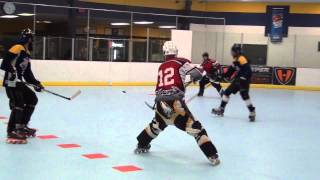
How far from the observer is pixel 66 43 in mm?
16766

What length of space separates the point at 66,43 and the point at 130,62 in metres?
2.53

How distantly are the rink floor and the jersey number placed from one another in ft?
2.80

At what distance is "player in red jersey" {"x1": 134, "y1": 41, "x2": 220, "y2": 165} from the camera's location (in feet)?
17.9

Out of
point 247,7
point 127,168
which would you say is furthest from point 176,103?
point 247,7

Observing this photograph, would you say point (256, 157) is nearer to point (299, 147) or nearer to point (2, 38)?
point (299, 147)

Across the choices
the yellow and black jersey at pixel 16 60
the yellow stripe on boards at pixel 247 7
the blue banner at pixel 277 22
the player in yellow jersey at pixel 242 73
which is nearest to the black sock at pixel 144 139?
the yellow and black jersey at pixel 16 60

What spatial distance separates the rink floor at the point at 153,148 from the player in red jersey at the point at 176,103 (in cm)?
28

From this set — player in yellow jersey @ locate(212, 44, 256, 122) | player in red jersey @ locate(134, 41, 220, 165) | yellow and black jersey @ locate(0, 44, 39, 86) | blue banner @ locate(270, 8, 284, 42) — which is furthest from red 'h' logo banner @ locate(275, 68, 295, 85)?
yellow and black jersey @ locate(0, 44, 39, 86)

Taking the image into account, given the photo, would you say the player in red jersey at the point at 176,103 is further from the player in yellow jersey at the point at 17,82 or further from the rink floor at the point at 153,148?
the player in yellow jersey at the point at 17,82

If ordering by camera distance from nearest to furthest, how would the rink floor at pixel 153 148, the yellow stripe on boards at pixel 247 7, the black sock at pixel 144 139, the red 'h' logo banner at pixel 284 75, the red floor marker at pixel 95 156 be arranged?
the rink floor at pixel 153 148 < the red floor marker at pixel 95 156 < the black sock at pixel 144 139 < the red 'h' logo banner at pixel 284 75 < the yellow stripe on boards at pixel 247 7

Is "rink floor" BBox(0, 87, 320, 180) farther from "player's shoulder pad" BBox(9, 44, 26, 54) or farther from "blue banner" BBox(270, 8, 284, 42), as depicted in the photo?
"blue banner" BBox(270, 8, 284, 42)

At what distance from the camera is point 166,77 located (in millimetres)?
5672

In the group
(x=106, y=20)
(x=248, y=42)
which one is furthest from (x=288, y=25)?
(x=106, y=20)

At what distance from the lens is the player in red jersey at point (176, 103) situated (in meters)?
5.46
